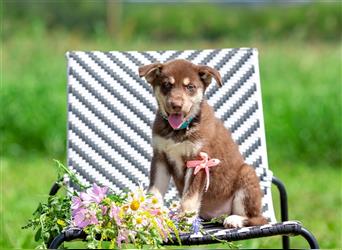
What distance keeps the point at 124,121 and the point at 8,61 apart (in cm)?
592

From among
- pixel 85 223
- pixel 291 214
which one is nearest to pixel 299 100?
pixel 291 214

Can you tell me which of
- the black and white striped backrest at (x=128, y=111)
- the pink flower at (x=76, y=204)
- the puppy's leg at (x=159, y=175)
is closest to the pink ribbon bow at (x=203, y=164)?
the puppy's leg at (x=159, y=175)

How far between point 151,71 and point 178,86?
14cm

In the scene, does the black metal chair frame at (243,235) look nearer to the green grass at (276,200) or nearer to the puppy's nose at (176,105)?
the puppy's nose at (176,105)

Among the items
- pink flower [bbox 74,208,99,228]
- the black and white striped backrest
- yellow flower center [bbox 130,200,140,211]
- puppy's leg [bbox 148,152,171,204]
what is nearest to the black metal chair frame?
pink flower [bbox 74,208,99,228]

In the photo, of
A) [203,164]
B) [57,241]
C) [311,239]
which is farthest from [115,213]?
[311,239]

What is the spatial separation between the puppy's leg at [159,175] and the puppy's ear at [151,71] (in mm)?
320

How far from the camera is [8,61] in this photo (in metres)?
9.76

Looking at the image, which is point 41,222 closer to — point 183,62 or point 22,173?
point 183,62

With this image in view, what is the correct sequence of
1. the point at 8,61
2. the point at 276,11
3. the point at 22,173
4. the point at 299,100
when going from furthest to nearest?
1. the point at 276,11
2. the point at 8,61
3. the point at 299,100
4. the point at 22,173

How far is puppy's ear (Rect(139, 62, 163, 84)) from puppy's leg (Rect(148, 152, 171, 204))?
1.05 feet

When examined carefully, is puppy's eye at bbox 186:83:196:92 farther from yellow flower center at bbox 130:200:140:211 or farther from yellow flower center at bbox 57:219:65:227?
yellow flower center at bbox 57:219:65:227

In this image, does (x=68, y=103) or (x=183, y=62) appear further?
(x=68, y=103)

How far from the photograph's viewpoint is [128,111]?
163 inches
